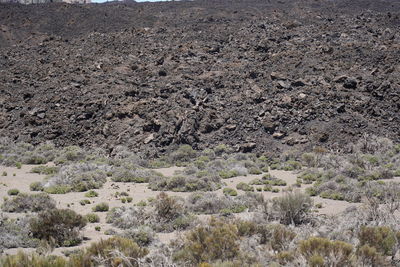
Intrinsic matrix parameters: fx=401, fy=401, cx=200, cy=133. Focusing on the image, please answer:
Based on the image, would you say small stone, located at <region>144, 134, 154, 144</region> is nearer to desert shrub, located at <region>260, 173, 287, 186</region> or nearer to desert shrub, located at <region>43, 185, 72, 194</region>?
desert shrub, located at <region>43, 185, 72, 194</region>

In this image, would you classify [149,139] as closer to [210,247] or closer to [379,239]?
[210,247]

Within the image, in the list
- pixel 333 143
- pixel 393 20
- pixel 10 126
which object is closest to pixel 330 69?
pixel 333 143

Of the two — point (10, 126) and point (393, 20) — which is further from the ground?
point (393, 20)

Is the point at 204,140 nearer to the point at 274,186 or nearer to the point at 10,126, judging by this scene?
the point at 274,186

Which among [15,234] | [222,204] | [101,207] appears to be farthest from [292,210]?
[15,234]

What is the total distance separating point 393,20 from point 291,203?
3612 centimetres

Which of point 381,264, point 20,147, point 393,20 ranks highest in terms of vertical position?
point 393,20

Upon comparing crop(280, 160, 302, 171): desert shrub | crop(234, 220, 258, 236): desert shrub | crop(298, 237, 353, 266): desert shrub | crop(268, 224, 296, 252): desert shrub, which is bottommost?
crop(280, 160, 302, 171): desert shrub

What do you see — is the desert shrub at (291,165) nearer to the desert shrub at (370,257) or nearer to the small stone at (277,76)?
the small stone at (277,76)

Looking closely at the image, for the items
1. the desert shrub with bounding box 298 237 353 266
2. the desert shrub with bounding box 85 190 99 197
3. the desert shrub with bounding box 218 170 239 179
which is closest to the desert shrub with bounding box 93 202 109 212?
the desert shrub with bounding box 85 190 99 197

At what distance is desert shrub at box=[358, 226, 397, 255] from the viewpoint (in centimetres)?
720

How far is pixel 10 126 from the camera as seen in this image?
29250 millimetres

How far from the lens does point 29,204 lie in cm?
1231

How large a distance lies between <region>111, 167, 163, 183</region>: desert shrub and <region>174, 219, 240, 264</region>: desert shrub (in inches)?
402
